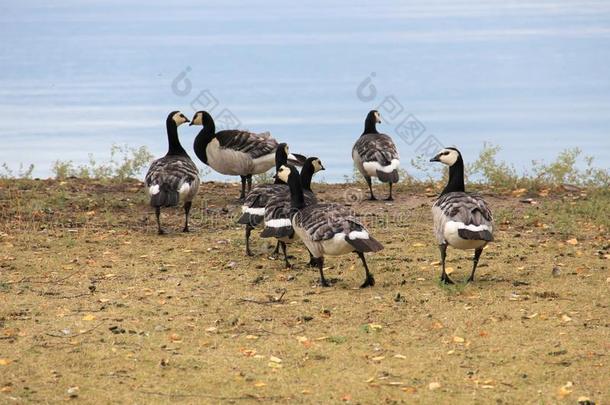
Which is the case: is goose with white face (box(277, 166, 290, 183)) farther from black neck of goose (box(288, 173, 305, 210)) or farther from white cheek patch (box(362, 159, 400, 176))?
white cheek patch (box(362, 159, 400, 176))

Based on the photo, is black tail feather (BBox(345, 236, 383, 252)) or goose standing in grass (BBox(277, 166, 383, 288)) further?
goose standing in grass (BBox(277, 166, 383, 288))

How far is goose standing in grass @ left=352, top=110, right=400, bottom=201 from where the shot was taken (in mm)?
17281

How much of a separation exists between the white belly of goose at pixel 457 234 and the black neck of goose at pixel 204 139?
7.44 m

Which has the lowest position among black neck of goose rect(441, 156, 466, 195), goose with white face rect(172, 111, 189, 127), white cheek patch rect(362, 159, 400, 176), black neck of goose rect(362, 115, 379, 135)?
black neck of goose rect(441, 156, 466, 195)

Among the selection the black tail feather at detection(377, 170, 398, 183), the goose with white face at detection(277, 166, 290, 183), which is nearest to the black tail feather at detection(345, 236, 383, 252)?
the goose with white face at detection(277, 166, 290, 183)

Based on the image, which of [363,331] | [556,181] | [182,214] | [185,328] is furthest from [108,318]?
[556,181]

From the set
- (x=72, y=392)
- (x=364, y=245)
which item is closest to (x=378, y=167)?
(x=364, y=245)

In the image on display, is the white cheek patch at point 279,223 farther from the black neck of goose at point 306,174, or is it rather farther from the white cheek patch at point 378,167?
the white cheek patch at point 378,167

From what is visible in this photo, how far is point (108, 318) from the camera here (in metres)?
10.6

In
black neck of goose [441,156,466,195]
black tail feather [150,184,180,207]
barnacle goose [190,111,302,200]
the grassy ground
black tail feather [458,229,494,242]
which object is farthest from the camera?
barnacle goose [190,111,302,200]

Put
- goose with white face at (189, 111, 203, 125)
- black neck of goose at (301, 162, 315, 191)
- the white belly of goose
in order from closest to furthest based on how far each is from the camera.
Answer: the white belly of goose
black neck of goose at (301, 162, 315, 191)
goose with white face at (189, 111, 203, 125)

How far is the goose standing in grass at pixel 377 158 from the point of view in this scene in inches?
680

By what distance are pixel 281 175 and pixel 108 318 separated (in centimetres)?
368

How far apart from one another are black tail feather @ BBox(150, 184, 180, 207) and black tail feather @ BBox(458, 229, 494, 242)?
501cm
